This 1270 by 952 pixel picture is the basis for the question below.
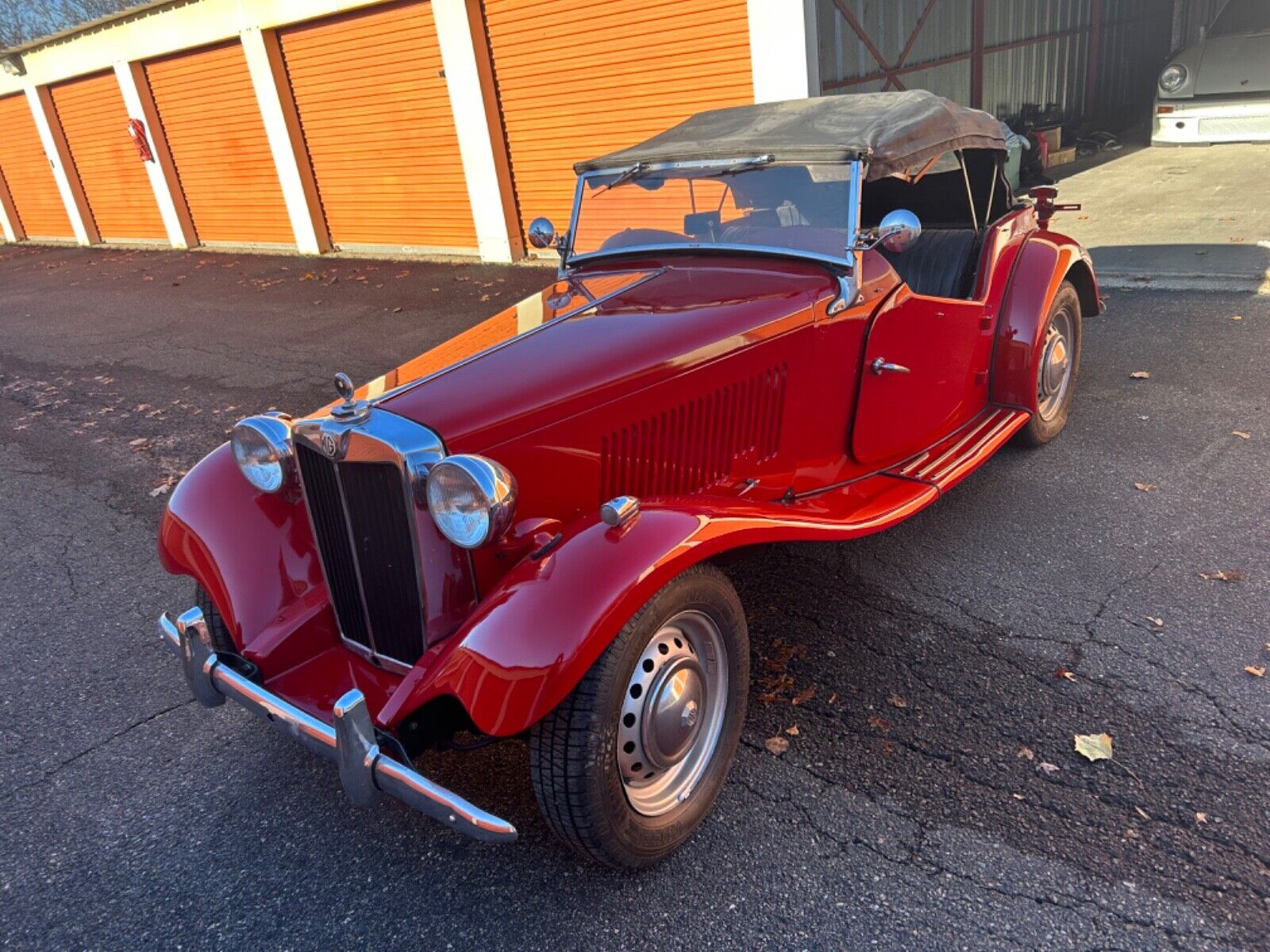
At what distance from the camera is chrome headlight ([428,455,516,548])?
2.24 metres

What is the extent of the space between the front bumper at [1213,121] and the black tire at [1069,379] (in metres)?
9.64

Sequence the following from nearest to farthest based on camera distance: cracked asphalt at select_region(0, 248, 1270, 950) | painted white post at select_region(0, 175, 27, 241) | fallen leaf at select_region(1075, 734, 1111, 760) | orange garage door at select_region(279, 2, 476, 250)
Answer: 1. cracked asphalt at select_region(0, 248, 1270, 950)
2. fallen leaf at select_region(1075, 734, 1111, 760)
3. orange garage door at select_region(279, 2, 476, 250)
4. painted white post at select_region(0, 175, 27, 241)

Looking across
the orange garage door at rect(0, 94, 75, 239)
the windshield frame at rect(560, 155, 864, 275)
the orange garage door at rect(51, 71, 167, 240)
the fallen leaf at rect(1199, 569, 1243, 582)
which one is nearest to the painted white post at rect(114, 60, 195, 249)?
the orange garage door at rect(51, 71, 167, 240)

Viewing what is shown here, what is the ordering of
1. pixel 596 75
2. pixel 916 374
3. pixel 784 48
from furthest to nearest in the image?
pixel 596 75
pixel 784 48
pixel 916 374

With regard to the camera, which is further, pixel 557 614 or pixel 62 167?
pixel 62 167

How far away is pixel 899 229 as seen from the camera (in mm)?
3066

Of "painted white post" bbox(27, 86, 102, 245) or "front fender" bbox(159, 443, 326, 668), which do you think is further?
"painted white post" bbox(27, 86, 102, 245)

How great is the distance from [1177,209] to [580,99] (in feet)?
20.9

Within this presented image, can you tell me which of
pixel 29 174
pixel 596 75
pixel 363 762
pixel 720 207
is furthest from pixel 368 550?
pixel 29 174

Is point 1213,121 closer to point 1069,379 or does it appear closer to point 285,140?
point 1069,379

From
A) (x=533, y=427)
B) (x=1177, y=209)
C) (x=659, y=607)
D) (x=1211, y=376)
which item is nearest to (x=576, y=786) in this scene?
(x=659, y=607)

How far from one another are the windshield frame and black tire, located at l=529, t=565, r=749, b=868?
1.42 metres

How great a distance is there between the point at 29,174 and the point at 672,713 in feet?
76.2

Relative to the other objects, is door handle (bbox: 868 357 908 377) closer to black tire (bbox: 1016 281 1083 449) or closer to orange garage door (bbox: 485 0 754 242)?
black tire (bbox: 1016 281 1083 449)
